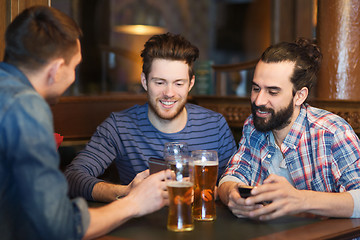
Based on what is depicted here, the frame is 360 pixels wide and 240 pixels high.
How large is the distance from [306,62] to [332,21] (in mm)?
793

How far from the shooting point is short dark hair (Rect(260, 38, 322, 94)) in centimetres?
202

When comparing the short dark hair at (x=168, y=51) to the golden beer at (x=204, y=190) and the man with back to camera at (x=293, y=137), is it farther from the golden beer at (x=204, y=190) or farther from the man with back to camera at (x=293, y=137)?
the golden beer at (x=204, y=190)

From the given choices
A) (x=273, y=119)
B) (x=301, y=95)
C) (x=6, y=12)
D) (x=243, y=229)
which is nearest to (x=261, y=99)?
(x=273, y=119)

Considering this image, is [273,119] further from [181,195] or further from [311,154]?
[181,195]

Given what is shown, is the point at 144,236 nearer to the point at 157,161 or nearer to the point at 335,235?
the point at 157,161

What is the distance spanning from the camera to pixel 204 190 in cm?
156

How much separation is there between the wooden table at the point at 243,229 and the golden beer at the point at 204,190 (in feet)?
0.14

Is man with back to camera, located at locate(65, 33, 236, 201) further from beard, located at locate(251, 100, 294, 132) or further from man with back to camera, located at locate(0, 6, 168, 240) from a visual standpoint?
man with back to camera, located at locate(0, 6, 168, 240)

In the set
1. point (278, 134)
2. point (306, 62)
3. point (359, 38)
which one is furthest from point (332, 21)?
point (278, 134)

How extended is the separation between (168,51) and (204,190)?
3.00 feet

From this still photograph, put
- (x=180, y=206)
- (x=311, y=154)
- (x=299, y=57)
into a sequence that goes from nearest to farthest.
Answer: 1. (x=180, y=206)
2. (x=311, y=154)
3. (x=299, y=57)

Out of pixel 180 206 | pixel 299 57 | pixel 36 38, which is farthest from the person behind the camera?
pixel 299 57

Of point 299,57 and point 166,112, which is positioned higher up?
point 299,57

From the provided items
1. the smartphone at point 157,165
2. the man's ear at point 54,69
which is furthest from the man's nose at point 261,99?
the man's ear at point 54,69
